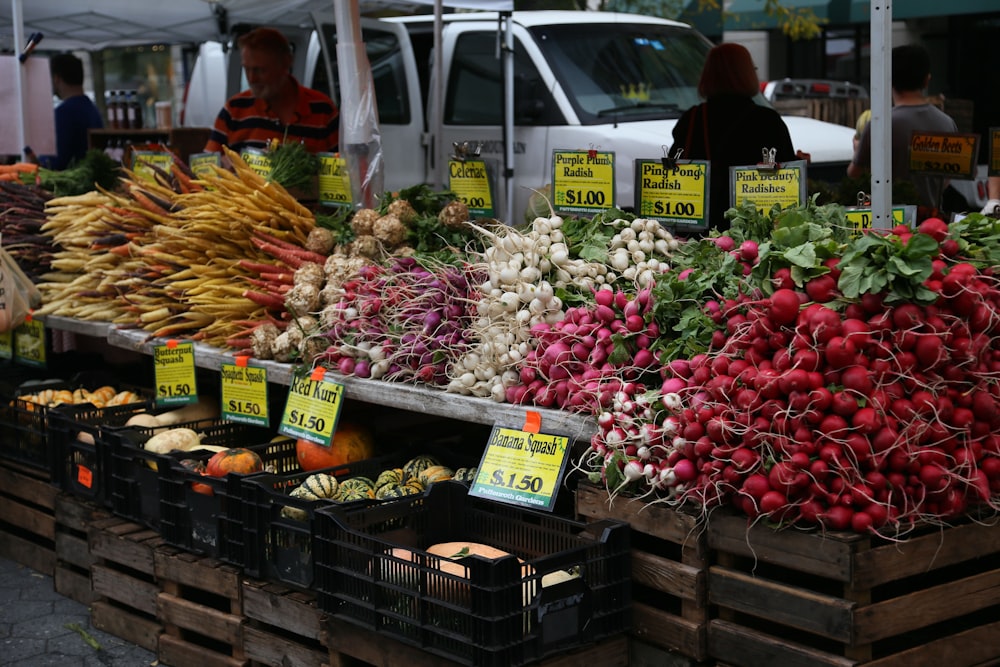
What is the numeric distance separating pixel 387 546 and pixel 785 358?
3.91ft

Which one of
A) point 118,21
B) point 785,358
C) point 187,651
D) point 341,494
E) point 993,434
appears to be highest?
point 118,21

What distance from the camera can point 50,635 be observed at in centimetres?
455

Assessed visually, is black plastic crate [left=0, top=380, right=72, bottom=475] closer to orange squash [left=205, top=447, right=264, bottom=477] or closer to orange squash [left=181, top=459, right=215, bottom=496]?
orange squash [left=181, top=459, right=215, bottom=496]

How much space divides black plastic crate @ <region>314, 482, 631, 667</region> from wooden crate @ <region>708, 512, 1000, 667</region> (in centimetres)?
33

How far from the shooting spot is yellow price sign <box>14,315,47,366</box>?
Answer: 6090 mm

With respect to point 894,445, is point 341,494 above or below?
below

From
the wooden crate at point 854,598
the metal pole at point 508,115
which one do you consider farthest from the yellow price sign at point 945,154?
the metal pole at point 508,115

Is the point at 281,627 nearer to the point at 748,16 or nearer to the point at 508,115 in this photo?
the point at 508,115

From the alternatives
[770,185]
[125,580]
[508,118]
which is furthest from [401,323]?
[508,118]

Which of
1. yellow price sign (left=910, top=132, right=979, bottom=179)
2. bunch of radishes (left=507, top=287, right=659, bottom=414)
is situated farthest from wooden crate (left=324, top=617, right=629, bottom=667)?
yellow price sign (left=910, top=132, right=979, bottom=179)

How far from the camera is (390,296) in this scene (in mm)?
4215

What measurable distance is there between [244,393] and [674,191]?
1913 mm

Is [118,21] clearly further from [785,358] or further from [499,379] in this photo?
[785,358]

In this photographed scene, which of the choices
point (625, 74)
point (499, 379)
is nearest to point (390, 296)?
point (499, 379)
